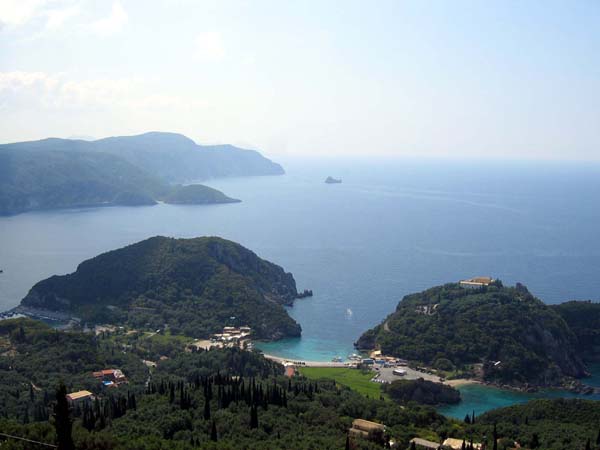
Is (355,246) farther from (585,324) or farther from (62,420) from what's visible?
(62,420)

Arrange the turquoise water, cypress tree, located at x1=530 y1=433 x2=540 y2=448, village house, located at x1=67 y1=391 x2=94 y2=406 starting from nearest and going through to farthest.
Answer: cypress tree, located at x1=530 y1=433 x2=540 y2=448 → village house, located at x1=67 y1=391 x2=94 y2=406 → the turquoise water

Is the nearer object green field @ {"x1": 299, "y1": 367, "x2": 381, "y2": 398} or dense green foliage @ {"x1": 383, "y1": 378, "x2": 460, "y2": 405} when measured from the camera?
dense green foliage @ {"x1": 383, "y1": 378, "x2": 460, "y2": 405}

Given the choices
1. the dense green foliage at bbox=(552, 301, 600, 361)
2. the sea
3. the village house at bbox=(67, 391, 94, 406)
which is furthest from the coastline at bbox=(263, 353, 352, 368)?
the dense green foliage at bbox=(552, 301, 600, 361)

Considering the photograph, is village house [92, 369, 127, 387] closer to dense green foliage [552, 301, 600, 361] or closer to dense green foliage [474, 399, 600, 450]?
dense green foliage [474, 399, 600, 450]

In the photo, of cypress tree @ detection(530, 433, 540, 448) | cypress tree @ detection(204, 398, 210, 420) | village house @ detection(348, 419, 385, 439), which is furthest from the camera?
cypress tree @ detection(204, 398, 210, 420)

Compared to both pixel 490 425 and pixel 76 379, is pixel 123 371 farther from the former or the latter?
pixel 490 425

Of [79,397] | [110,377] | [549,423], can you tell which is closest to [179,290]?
[110,377]

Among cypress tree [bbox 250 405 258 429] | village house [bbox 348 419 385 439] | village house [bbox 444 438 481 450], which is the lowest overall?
village house [bbox 444 438 481 450]
